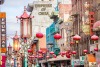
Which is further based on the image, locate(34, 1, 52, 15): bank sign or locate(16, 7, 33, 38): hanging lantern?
locate(34, 1, 52, 15): bank sign

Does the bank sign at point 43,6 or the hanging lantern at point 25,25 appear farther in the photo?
the bank sign at point 43,6

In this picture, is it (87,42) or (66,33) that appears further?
(66,33)

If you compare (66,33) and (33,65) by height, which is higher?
(66,33)

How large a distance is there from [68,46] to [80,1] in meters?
11.0

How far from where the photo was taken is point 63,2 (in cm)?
7588

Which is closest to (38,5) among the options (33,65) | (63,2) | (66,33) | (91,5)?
(33,65)

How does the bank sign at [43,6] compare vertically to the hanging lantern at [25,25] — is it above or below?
below

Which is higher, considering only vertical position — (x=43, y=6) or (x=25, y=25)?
(x=25, y=25)

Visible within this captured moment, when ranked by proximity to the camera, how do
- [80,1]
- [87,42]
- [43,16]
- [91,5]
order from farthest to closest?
1. [43,16]
2. [80,1]
3. [87,42]
4. [91,5]

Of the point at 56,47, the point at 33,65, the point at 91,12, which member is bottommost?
the point at 33,65

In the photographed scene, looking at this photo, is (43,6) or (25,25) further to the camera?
(43,6)

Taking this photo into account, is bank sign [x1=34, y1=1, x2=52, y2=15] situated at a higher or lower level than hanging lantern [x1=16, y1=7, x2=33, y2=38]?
lower

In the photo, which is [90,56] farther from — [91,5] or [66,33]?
[66,33]

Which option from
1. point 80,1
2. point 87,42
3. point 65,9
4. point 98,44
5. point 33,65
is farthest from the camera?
point 33,65
